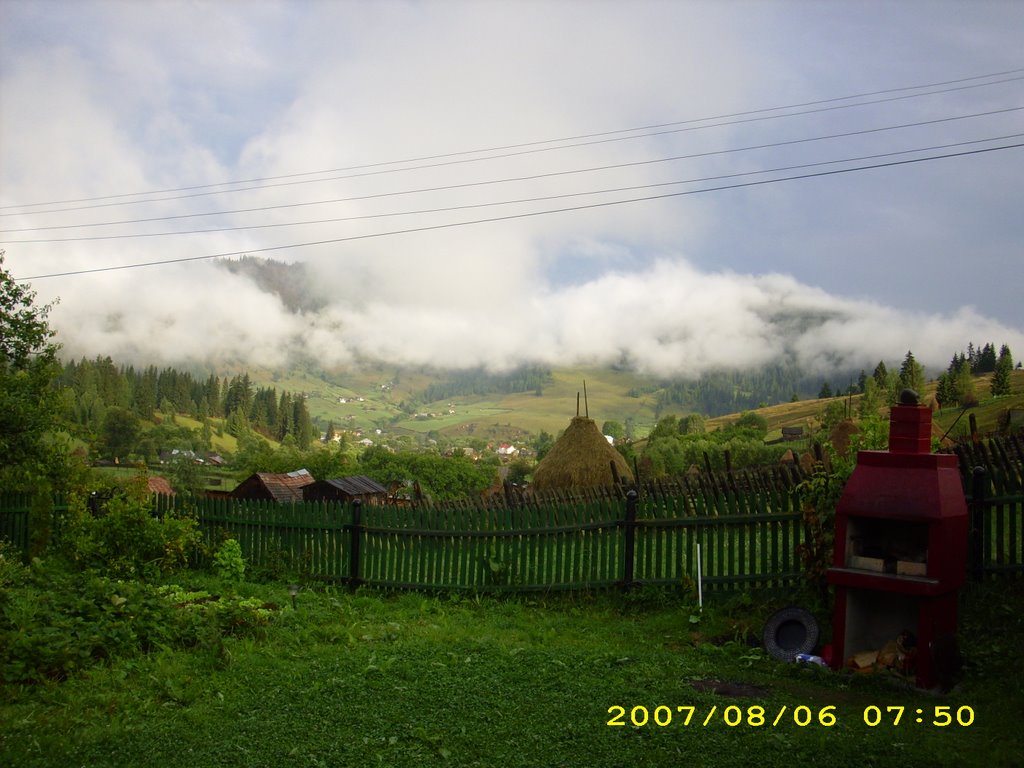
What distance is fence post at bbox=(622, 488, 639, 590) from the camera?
10977 millimetres

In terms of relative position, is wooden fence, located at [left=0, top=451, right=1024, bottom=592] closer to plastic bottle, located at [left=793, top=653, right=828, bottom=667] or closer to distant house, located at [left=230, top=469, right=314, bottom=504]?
plastic bottle, located at [left=793, top=653, right=828, bottom=667]

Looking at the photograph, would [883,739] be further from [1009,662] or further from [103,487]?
[103,487]

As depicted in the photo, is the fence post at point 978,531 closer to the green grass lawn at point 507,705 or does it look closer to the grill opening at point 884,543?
the green grass lawn at point 507,705

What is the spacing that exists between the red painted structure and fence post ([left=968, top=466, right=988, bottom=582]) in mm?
1220

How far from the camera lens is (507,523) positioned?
39.9 feet

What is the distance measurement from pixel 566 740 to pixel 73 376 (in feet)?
573

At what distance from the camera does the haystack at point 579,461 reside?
2083 cm

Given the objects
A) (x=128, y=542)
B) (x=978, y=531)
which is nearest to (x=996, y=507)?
(x=978, y=531)

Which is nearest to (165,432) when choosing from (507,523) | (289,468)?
(289,468)

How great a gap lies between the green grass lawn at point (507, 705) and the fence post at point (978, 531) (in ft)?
0.85

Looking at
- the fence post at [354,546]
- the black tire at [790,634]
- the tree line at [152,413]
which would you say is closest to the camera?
the black tire at [790,634]

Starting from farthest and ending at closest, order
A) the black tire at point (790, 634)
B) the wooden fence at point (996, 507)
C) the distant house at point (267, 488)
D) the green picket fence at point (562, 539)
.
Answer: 1. the distant house at point (267, 488)
2. the green picket fence at point (562, 539)
3. the wooden fence at point (996, 507)
4. the black tire at point (790, 634)
